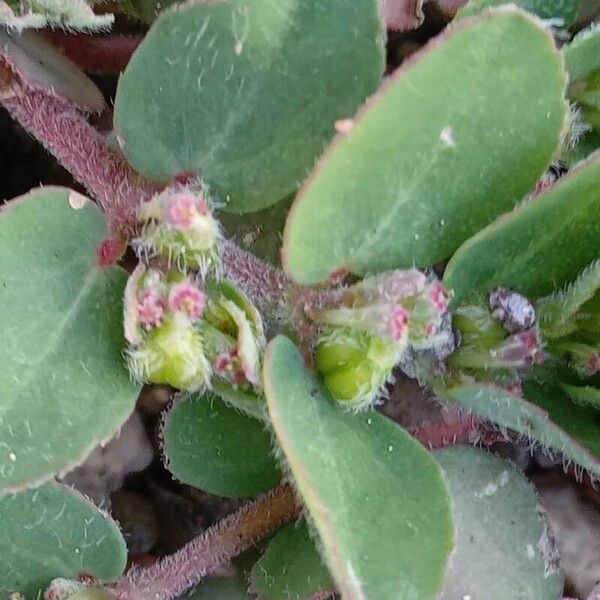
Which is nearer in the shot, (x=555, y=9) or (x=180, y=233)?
(x=180, y=233)

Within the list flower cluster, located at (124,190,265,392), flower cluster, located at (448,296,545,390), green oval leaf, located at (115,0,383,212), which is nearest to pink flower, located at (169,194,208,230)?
flower cluster, located at (124,190,265,392)

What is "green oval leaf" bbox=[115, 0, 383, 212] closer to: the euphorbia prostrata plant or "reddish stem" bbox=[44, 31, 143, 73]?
the euphorbia prostrata plant

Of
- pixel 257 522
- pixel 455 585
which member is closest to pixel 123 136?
pixel 257 522

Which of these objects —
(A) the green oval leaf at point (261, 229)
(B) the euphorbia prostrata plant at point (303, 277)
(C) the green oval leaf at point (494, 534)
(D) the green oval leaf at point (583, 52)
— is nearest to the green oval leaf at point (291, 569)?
(B) the euphorbia prostrata plant at point (303, 277)

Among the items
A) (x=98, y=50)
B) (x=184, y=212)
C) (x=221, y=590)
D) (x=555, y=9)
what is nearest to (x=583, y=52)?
(x=555, y=9)

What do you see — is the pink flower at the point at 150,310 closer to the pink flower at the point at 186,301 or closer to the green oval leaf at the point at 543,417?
the pink flower at the point at 186,301

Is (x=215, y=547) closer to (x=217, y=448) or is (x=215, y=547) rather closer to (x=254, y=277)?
(x=217, y=448)

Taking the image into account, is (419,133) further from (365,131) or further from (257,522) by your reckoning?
(257,522)
